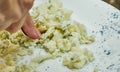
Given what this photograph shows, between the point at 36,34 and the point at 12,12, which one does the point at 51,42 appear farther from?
the point at 12,12

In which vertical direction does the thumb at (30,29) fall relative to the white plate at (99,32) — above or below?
above

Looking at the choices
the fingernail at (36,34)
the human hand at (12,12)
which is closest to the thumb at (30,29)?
the fingernail at (36,34)

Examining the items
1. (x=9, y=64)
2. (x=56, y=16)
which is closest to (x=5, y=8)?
(x=9, y=64)

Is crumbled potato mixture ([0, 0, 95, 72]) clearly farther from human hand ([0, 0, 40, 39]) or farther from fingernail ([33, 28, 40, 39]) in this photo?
human hand ([0, 0, 40, 39])

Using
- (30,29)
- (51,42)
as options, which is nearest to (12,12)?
(30,29)

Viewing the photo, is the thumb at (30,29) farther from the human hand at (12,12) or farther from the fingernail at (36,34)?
the human hand at (12,12)
